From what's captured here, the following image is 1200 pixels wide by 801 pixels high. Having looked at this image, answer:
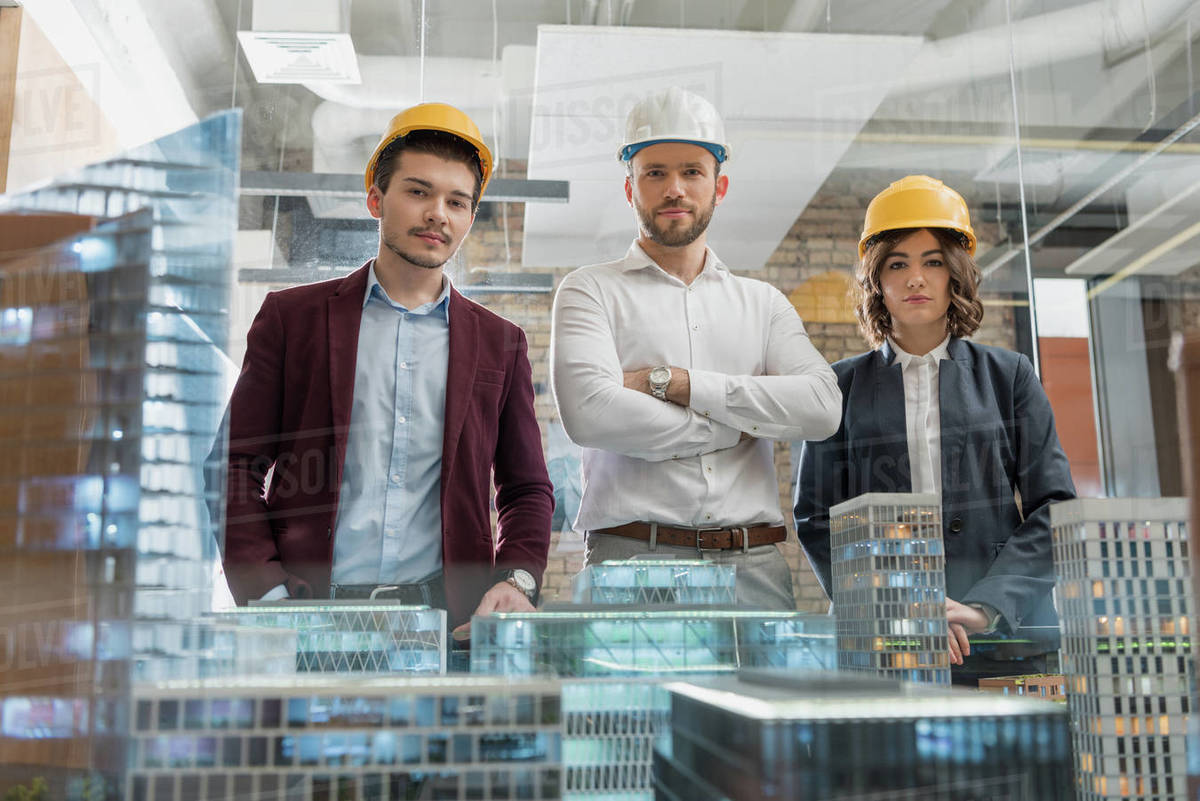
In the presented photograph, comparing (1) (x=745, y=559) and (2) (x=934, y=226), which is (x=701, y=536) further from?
(2) (x=934, y=226)

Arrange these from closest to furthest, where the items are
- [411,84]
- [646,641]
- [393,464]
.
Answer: [646,641]
[393,464]
[411,84]

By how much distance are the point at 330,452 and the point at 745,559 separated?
1.24 metres

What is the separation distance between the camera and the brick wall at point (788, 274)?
207 inches

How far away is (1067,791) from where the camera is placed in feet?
5.32

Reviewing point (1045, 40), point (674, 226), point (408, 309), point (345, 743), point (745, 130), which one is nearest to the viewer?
point (345, 743)

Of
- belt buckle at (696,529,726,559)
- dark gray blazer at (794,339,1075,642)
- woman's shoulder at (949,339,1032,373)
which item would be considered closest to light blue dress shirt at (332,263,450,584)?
belt buckle at (696,529,726,559)

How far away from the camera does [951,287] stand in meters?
3.51

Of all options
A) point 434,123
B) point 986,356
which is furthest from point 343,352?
point 986,356

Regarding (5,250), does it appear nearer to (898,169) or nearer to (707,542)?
(707,542)

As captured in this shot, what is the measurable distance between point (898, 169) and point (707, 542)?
438 cm

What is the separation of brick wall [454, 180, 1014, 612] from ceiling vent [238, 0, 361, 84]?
128cm

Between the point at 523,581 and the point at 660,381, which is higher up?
the point at 660,381

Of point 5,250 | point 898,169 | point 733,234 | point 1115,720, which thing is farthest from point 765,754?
point 898,169

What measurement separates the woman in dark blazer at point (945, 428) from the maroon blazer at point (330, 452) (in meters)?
0.92
